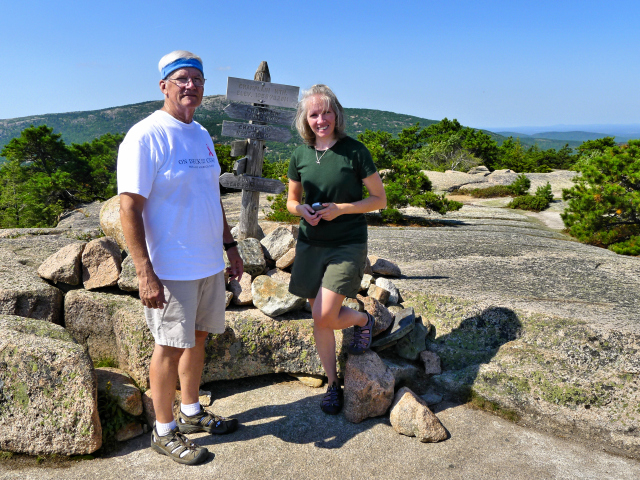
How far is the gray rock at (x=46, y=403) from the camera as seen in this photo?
3131mm

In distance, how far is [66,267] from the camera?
4449 millimetres

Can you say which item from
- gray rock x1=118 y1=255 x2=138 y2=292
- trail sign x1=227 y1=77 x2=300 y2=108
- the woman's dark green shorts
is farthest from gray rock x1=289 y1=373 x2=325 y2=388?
trail sign x1=227 y1=77 x2=300 y2=108

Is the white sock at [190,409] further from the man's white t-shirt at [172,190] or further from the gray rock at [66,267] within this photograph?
the gray rock at [66,267]

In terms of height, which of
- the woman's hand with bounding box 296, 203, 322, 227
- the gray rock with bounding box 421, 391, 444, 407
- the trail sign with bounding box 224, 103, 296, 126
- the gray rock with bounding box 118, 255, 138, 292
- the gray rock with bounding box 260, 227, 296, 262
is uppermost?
the trail sign with bounding box 224, 103, 296, 126

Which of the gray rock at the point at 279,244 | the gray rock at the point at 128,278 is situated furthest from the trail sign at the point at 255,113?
the gray rock at the point at 128,278

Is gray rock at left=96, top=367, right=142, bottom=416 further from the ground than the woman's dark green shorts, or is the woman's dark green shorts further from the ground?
the woman's dark green shorts

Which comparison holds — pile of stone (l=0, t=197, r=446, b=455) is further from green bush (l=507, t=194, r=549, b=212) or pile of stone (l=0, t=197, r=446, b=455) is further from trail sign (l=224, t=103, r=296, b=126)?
green bush (l=507, t=194, r=549, b=212)

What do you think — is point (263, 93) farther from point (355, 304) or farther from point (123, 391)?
point (123, 391)

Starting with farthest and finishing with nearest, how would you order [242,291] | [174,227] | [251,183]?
[251,183], [242,291], [174,227]

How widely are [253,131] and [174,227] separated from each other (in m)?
A: 3.52

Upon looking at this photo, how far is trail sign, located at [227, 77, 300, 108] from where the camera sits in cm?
585

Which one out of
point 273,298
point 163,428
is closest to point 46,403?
point 163,428

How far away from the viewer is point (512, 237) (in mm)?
10445

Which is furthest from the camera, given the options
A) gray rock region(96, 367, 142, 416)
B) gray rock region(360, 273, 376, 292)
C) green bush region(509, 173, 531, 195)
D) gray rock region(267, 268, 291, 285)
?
green bush region(509, 173, 531, 195)
